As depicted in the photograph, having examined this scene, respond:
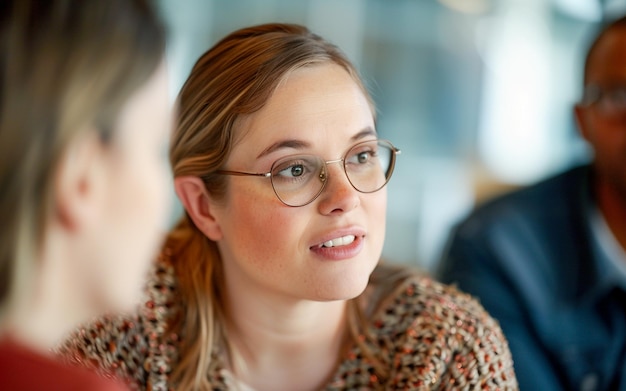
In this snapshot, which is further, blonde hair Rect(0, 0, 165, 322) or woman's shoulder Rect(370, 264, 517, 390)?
woman's shoulder Rect(370, 264, 517, 390)

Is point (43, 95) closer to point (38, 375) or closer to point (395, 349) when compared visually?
point (38, 375)

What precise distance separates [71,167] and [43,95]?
86 millimetres

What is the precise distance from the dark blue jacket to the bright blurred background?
2.79 meters

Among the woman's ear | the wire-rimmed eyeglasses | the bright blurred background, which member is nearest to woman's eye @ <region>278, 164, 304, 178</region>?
the wire-rimmed eyeglasses

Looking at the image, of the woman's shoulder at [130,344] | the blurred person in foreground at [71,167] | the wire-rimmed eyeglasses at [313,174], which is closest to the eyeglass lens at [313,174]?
the wire-rimmed eyeglasses at [313,174]

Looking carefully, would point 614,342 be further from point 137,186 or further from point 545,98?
point 545,98

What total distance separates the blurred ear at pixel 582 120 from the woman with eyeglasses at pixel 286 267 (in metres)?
1.04

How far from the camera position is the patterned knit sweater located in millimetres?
1622

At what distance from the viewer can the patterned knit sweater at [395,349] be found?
5.32ft

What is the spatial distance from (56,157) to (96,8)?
179 mm

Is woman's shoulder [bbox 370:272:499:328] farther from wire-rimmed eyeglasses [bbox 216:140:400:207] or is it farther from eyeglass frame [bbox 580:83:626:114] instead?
eyeglass frame [bbox 580:83:626:114]

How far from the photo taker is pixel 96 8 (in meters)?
0.96

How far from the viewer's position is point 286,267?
1.59 meters

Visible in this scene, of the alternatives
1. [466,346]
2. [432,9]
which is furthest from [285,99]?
[432,9]
